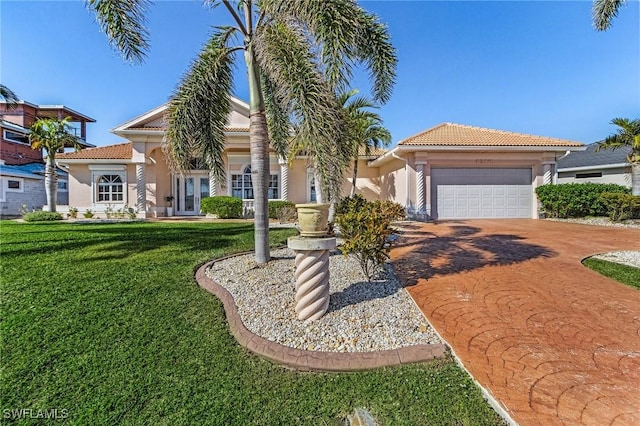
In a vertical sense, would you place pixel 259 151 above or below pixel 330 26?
below

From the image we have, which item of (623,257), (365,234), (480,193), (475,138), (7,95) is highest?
(7,95)

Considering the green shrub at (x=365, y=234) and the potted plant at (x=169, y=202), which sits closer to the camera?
the green shrub at (x=365, y=234)

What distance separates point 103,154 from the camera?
19.3 m

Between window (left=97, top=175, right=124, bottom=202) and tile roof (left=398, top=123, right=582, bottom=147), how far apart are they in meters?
17.5

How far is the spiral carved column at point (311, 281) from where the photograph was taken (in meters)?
4.27

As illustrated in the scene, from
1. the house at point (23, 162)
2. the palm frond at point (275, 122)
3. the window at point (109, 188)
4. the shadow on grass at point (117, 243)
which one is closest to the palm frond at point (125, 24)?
the palm frond at point (275, 122)

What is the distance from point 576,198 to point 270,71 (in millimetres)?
17001

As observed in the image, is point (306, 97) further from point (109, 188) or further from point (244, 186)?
point (109, 188)

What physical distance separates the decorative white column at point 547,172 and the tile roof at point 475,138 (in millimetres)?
1109

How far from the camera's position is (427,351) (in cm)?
353

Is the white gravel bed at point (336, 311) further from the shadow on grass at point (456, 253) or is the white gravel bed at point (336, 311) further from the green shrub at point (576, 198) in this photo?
the green shrub at point (576, 198)

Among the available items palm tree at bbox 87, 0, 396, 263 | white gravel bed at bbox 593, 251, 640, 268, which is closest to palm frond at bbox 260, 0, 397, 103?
palm tree at bbox 87, 0, 396, 263

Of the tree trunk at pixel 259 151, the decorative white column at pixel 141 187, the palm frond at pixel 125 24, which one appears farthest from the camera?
the decorative white column at pixel 141 187

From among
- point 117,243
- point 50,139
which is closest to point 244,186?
point 50,139
